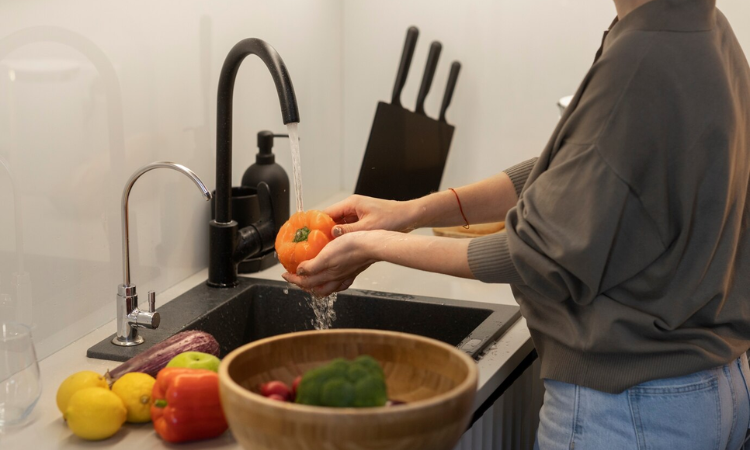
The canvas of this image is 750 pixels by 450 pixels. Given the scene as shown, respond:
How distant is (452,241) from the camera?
3.74 feet

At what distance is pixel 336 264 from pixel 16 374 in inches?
17.4

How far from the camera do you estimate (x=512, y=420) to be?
1446 millimetres

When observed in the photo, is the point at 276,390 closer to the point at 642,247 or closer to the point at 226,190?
the point at 642,247

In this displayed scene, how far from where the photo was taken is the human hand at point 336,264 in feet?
3.97

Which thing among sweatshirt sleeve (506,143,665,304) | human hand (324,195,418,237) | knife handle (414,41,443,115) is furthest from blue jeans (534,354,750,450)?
knife handle (414,41,443,115)

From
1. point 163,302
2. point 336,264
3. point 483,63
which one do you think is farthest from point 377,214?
point 483,63

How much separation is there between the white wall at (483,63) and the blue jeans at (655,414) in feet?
4.06

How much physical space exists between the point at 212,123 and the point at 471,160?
0.82m

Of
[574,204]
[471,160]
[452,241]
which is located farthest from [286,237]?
[471,160]

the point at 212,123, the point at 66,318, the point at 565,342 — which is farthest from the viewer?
the point at 212,123

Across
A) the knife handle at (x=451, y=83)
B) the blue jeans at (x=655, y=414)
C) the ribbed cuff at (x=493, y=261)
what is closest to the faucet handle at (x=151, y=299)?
the ribbed cuff at (x=493, y=261)

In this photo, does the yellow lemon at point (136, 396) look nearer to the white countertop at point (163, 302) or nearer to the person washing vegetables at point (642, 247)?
the white countertop at point (163, 302)

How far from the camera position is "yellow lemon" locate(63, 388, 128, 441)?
0.99 meters

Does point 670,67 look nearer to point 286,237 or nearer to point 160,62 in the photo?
point 286,237
